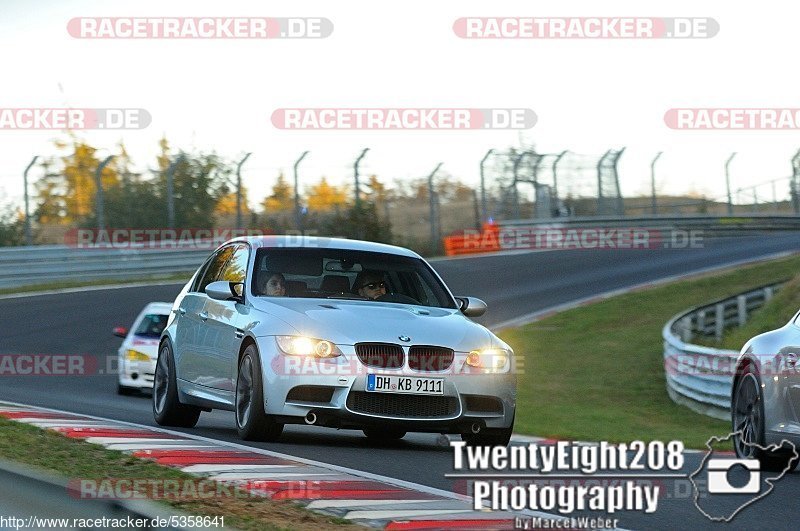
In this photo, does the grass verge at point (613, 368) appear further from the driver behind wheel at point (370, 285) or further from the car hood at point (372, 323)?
the car hood at point (372, 323)

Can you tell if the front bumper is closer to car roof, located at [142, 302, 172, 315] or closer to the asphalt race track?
the asphalt race track

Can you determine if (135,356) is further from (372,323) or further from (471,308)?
(372,323)

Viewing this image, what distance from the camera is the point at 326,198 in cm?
3669

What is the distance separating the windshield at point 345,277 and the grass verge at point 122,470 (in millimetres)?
1931

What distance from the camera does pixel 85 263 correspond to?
99.7 ft

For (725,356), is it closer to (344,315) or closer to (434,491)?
(344,315)

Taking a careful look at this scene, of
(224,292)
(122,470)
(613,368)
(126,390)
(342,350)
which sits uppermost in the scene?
(224,292)

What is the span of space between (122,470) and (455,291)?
2302 cm

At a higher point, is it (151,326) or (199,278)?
(199,278)

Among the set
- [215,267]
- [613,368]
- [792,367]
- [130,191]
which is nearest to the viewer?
[792,367]

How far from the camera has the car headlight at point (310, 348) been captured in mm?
9242

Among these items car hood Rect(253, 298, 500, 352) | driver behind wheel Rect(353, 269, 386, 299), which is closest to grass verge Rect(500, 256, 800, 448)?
driver behind wheel Rect(353, 269, 386, 299)

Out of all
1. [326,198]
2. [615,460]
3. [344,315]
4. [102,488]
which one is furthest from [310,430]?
[326,198]

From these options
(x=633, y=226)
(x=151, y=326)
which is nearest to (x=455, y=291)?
(x=151, y=326)
